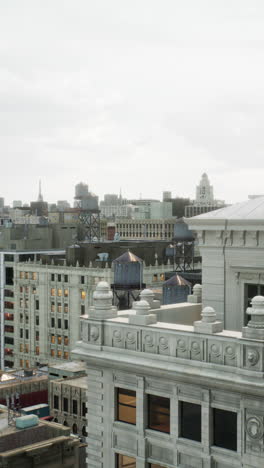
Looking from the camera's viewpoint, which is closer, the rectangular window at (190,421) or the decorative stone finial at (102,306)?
the rectangular window at (190,421)

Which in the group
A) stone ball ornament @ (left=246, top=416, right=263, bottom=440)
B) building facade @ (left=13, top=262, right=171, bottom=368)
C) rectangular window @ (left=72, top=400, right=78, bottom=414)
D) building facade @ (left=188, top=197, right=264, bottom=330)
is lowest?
rectangular window @ (left=72, top=400, right=78, bottom=414)

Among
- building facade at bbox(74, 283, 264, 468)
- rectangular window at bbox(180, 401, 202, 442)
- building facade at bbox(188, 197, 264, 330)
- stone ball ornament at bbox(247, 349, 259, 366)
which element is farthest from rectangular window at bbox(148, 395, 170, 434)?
building facade at bbox(188, 197, 264, 330)

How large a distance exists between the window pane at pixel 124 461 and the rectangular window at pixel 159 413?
1744mm

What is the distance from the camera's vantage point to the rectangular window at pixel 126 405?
26.4 m

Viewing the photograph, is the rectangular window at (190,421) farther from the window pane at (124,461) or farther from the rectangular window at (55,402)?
the rectangular window at (55,402)

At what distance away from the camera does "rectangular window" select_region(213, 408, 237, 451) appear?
23516 mm

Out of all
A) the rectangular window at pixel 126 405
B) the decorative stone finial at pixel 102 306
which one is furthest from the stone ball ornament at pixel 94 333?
the rectangular window at pixel 126 405

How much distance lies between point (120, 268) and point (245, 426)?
127 ft

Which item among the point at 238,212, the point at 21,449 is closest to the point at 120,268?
the point at 21,449

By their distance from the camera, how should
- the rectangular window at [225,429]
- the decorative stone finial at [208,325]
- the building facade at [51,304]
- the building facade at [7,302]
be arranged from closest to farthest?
1. the rectangular window at [225,429]
2. the decorative stone finial at [208,325]
3. the building facade at [51,304]
4. the building facade at [7,302]

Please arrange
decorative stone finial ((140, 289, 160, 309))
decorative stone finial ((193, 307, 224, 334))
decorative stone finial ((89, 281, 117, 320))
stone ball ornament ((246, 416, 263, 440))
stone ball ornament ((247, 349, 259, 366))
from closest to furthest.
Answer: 1. stone ball ornament ((247, 349, 259, 366))
2. stone ball ornament ((246, 416, 263, 440))
3. decorative stone finial ((193, 307, 224, 334))
4. decorative stone finial ((89, 281, 117, 320))
5. decorative stone finial ((140, 289, 160, 309))

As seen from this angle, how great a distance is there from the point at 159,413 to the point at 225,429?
295 cm

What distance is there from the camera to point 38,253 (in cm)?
16288

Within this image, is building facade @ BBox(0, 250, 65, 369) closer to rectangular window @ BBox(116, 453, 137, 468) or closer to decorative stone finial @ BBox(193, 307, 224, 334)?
rectangular window @ BBox(116, 453, 137, 468)
